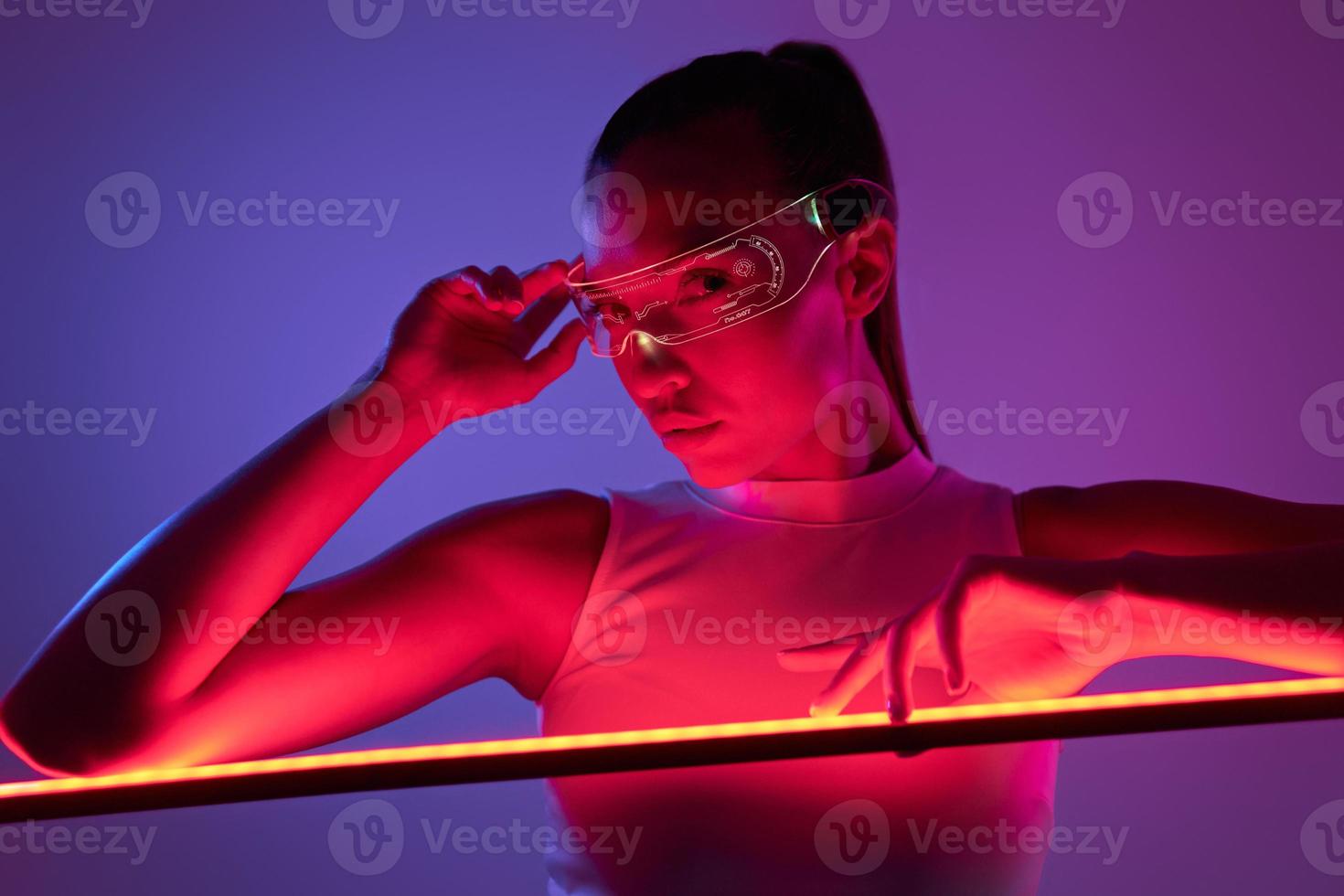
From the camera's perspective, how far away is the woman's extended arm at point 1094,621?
3.18 ft

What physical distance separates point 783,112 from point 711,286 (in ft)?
0.66

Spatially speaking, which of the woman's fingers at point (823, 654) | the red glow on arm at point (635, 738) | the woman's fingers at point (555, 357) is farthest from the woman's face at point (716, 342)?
the red glow on arm at point (635, 738)

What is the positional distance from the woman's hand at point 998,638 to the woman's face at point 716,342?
0.23 meters

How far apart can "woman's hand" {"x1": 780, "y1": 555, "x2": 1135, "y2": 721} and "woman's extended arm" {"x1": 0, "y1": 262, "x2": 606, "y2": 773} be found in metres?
0.30

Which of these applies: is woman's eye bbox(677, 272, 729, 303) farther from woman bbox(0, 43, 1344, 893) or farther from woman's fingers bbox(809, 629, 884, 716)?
woman's fingers bbox(809, 629, 884, 716)

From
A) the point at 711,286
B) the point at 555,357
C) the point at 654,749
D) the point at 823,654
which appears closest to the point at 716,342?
the point at 711,286

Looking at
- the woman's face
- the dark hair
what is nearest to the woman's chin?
the woman's face

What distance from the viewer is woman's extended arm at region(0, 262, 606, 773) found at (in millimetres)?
1013

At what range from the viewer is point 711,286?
1.13 meters

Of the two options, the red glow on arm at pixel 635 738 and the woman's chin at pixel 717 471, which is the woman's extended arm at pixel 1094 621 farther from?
the woman's chin at pixel 717 471

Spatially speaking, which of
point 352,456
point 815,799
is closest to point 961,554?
point 815,799

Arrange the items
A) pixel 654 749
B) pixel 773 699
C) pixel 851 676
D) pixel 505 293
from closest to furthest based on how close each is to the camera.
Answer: pixel 654 749
pixel 851 676
pixel 773 699
pixel 505 293

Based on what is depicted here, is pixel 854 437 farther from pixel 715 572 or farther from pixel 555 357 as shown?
pixel 555 357

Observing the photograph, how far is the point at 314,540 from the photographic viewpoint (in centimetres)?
111
